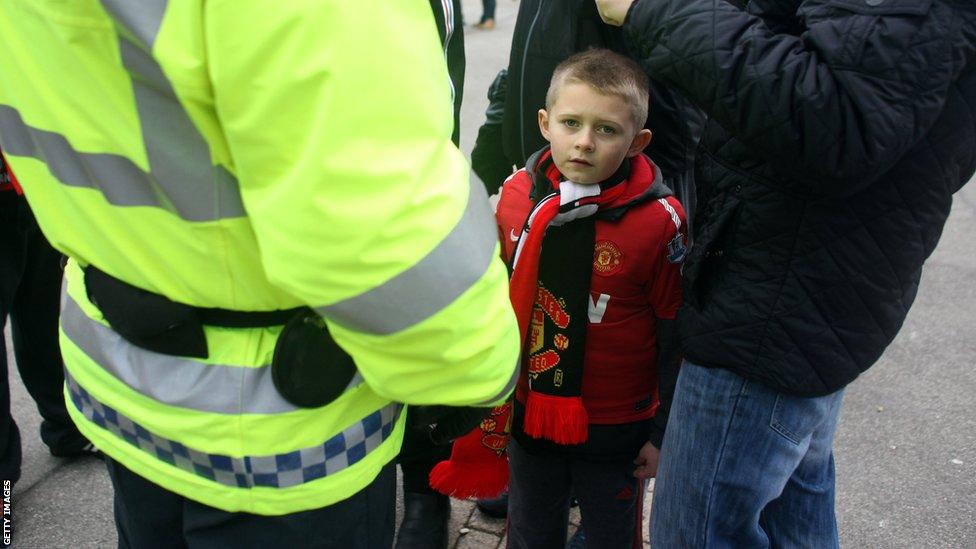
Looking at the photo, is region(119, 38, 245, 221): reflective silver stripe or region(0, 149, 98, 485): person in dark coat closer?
region(119, 38, 245, 221): reflective silver stripe

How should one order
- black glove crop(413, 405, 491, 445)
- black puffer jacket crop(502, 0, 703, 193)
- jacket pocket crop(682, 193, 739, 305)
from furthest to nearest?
1. black puffer jacket crop(502, 0, 703, 193)
2. jacket pocket crop(682, 193, 739, 305)
3. black glove crop(413, 405, 491, 445)

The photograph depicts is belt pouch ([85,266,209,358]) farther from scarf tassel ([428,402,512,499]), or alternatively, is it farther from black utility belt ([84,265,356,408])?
scarf tassel ([428,402,512,499])

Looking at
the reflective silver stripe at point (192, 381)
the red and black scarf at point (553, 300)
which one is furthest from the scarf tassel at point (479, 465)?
the reflective silver stripe at point (192, 381)

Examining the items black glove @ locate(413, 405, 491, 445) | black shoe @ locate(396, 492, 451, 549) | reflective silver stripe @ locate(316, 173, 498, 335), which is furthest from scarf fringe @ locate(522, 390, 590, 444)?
reflective silver stripe @ locate(316, 173, 498, 335)

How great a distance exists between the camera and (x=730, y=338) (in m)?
1.63

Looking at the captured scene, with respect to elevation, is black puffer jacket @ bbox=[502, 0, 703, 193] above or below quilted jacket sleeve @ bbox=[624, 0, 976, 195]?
below

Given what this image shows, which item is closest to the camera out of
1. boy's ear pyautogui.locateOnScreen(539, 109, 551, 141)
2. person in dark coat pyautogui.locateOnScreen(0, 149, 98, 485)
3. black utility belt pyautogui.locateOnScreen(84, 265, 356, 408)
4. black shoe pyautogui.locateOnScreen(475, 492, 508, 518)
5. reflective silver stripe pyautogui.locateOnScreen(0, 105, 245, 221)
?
reflective silver stripe pyautogui.locateOnScreen(0, 105, 245, 221)

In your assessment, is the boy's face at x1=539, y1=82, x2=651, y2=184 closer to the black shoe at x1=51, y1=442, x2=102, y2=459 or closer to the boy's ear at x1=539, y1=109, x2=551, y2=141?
the boy's ear at x1=539, y1=109, x2=551, y2=141

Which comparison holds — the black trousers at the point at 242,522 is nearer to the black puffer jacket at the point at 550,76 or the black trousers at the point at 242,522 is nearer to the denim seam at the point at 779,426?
the denim seam at the point at 779,426

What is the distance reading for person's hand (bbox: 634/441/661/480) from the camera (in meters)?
2.03

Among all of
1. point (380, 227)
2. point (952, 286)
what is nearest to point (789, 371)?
point (380, 227)

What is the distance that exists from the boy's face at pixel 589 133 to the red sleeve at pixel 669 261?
0.48ft

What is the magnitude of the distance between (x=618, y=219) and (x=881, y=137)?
2.16 feet

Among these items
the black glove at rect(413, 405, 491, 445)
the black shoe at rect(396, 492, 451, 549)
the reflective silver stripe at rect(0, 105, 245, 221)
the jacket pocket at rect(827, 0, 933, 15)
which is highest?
the jacket pocket at rect(827, 0, 933, 15)
